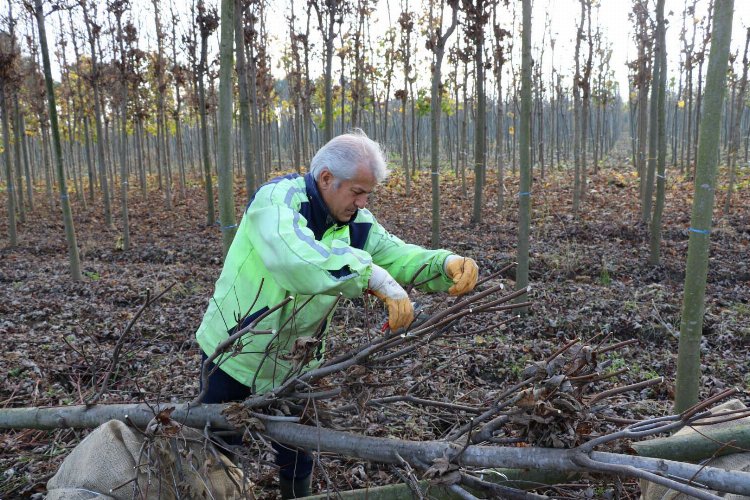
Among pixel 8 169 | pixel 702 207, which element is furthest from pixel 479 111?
pixel 8 169

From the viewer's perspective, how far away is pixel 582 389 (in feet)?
5.95

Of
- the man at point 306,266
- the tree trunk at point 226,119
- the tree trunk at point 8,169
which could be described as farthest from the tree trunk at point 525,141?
the tree trunk at point 8,169

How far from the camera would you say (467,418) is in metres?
2.35

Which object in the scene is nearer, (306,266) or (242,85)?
(306,266)

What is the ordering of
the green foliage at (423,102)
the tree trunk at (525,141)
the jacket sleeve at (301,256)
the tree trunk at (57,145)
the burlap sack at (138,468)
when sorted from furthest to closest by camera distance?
the green foliage at (423,102), the tree trunk at (57,145), the tree trunk at (525,141), the burlap sack at (138,468), the jacket sleeve at (301,256)

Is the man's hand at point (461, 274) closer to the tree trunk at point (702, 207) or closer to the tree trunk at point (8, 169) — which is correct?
the tree trunk at point (702, 207)

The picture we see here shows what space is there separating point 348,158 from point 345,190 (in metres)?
0.14

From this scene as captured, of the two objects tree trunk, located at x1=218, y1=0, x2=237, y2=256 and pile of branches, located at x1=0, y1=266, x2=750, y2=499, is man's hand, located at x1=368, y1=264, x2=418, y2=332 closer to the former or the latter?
pile of branches, located at x1=0, y1=266, x2=750, y2=499

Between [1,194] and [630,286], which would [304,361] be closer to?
[630,286]

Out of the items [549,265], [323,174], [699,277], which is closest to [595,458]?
[323,174]

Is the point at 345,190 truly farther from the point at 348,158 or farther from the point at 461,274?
the point at 461,274

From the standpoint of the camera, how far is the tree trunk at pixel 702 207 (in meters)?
2.83

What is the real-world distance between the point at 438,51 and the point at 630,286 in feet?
16.8

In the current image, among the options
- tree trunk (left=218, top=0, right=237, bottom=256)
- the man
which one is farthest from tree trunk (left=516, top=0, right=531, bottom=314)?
the man
